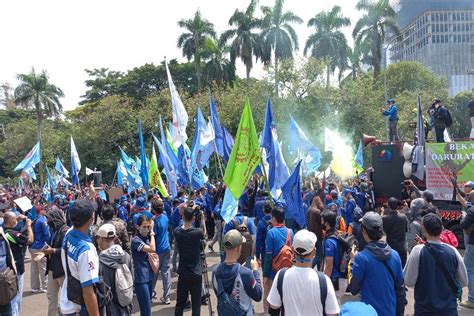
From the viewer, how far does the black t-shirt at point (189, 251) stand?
673 cm

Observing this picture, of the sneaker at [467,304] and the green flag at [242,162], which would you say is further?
the sneaker at [467,304]

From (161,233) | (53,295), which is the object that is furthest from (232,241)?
(53,295)

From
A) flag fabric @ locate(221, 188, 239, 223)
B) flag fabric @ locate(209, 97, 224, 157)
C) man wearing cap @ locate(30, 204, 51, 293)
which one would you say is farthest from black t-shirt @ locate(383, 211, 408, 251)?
man wearing cap @ locate(30, 204, 51, 293)

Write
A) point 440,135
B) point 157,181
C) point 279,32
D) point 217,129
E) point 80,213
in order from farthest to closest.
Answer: point 279,32 < point 440,135 < point 157,181 < point 217,129 < point 80,213

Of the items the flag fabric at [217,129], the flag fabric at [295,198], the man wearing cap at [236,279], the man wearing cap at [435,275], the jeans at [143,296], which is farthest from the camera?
the flag fabric at [217,129]

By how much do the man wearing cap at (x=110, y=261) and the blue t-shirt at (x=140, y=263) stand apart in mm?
1493

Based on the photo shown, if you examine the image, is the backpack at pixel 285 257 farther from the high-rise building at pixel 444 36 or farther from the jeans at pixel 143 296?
the high-rise building at pixel 444 36

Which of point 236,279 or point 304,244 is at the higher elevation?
point 304,244

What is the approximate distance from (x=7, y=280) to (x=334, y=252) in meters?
3.81

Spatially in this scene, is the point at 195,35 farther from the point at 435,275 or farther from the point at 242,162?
the point at 435,275

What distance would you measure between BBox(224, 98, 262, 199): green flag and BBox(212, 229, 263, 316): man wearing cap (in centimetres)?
281

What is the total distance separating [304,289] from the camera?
3.73 metres

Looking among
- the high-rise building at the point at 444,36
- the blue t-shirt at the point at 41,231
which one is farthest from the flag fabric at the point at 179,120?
the high-rise building at the point at 444,36

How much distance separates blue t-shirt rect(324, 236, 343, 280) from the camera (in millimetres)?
6043
